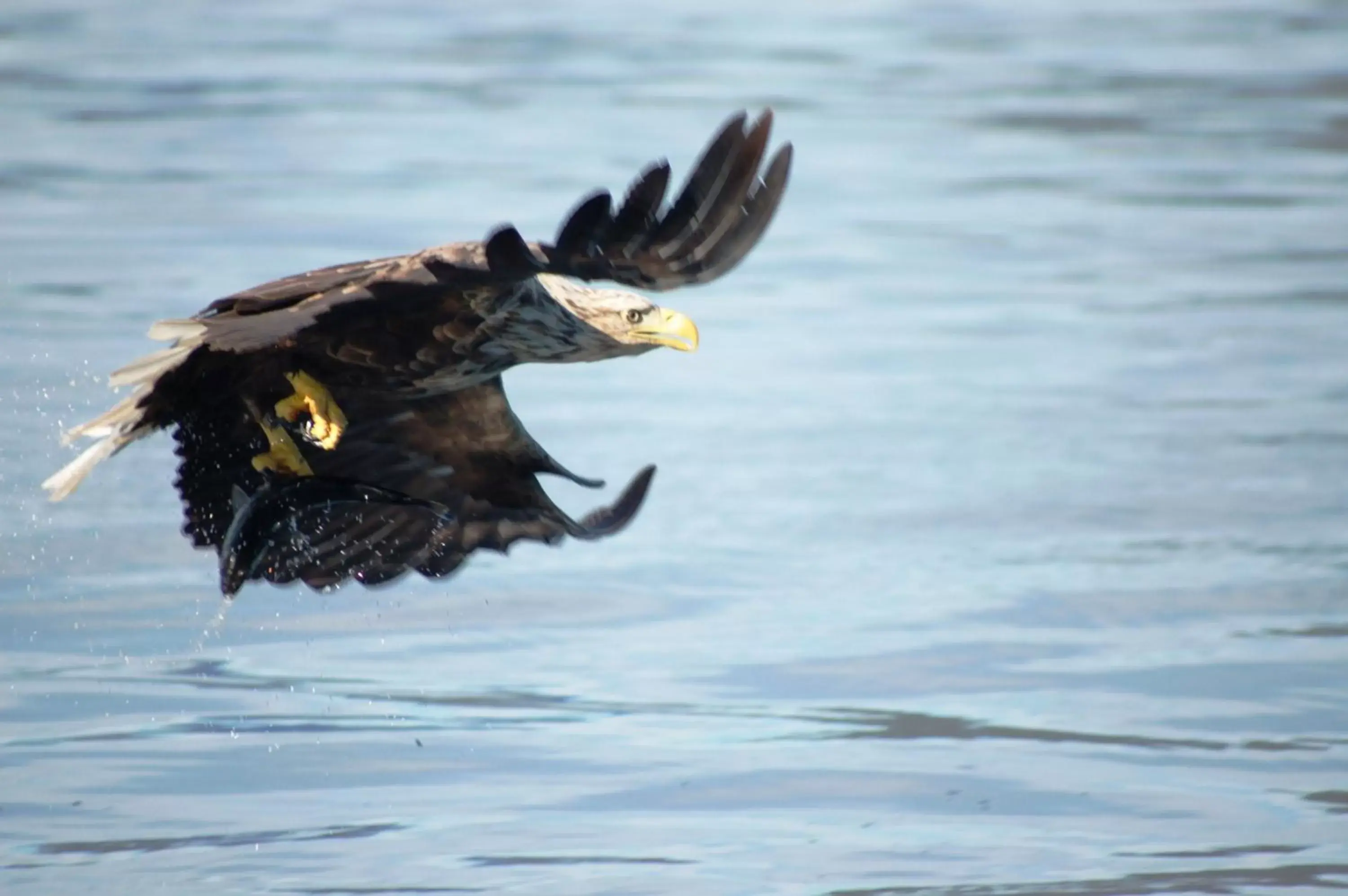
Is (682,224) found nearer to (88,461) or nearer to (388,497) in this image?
(388,497)

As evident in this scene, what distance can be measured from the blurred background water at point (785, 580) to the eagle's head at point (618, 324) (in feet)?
4.04

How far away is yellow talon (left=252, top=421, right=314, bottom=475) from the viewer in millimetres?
6188

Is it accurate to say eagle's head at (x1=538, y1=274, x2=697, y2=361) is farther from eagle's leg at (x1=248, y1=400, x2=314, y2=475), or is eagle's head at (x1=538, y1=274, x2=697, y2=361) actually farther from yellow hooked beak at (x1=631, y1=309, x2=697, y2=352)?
eagle's leg at (x1=248, y1=400, x2=314, y2=475)

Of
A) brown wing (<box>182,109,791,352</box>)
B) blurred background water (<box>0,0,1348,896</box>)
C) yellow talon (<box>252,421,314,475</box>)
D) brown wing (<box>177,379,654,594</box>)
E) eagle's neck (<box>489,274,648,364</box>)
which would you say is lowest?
blurred background water (<box>0,0,1348,896</box>)

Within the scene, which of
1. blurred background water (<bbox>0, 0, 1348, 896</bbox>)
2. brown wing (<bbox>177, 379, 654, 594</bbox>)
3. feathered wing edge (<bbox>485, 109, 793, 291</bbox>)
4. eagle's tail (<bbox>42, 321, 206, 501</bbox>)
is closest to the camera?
→ feathered wing edge (<bbox>485, 109, 793, 291</bbox>)

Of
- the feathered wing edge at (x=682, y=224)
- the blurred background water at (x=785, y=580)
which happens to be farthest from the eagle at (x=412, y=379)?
the blurred background water at (x=785, y=580)

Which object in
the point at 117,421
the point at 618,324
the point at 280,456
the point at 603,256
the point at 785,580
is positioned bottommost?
the point at 785,580

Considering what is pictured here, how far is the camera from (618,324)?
6.06 meters

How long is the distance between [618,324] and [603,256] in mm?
757

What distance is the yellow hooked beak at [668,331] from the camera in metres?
6.02

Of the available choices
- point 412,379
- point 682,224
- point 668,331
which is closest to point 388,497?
point 412,379

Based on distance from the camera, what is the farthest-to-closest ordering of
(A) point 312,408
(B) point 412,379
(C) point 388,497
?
(C) point 388,497
(A) point 312,408
(B) point 412,379

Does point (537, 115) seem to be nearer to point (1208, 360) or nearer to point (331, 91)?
point (331, 91)

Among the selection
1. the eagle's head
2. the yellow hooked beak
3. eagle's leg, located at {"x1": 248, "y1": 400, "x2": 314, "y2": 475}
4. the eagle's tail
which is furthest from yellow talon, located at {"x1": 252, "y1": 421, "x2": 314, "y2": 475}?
the yellow hooked beak
